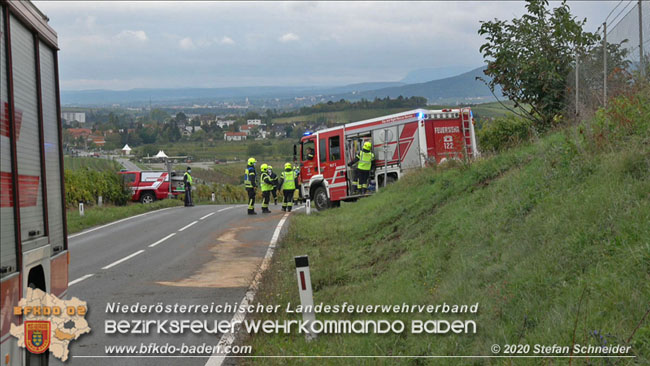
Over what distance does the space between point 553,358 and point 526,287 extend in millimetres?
1311

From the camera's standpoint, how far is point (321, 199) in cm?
2423

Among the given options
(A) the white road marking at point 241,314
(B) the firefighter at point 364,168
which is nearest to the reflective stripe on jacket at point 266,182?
A: (B) the firefighter at point 364,168

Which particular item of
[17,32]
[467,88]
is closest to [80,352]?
[17,32]

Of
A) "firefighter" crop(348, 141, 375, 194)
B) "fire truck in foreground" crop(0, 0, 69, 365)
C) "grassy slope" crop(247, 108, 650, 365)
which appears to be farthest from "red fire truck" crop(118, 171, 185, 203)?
"fire truck in foreground" crop(0, 0, 69, 365)

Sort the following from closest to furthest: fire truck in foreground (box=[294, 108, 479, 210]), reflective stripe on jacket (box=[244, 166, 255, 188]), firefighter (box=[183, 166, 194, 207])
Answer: fire truck in foreground (box=[294, 108, 479, 210])
reflective stripe on jacket (box=[244, 166, 255, 188])
firefighter (box=[183, 166, 194, 207])

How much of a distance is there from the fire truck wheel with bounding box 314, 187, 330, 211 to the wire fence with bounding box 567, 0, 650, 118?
11.4 m

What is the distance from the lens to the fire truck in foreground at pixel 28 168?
4.46 m

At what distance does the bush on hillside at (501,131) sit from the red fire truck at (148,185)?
71.2 feet

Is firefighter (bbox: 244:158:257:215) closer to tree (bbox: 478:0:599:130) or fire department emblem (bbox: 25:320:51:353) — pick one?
tree (bbox: 478:0:599:130)

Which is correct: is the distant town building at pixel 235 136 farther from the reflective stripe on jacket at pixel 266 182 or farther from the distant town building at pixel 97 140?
the reflective stripe on jacket at pixel 266 182

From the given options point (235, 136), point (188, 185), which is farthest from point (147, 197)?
point (235, 136)

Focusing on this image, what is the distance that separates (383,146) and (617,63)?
10.4 m

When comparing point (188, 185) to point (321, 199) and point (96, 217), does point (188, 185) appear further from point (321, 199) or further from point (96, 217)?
point (321, 199)

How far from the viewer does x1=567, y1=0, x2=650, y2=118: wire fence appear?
988 cm
